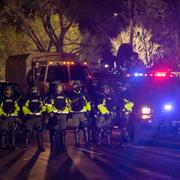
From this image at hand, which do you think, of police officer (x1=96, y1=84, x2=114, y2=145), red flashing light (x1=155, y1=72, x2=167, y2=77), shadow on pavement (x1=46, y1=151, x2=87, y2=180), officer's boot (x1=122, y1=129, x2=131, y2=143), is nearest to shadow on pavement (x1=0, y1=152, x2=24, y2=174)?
shadow on pavement (x1=46, y1=151, x2=87, y2=180)

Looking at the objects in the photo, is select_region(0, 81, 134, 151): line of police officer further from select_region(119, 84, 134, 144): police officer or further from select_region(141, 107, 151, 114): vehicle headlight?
select_region(141, 107, 151, 114): vehicle headlight

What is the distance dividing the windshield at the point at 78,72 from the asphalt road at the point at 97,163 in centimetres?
725

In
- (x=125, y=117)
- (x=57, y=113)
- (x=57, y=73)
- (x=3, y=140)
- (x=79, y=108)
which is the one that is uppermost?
(x=57, y=73)

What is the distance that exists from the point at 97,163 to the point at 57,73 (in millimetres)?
10855

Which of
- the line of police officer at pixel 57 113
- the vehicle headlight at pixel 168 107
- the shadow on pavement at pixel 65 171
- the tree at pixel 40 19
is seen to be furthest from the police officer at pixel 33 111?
the tree at pixel 40 19

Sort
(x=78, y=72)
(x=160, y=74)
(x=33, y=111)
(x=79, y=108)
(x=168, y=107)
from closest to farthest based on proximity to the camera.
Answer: (x=33, y=111) → (x=79, y=108) → (x=168, y=107) → (x=160, y=74) → (x=78, y=72)

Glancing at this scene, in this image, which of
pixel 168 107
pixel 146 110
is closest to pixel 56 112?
pixel 146 110

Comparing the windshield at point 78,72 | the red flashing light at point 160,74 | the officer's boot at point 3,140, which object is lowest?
the officer's boot at point 3,140

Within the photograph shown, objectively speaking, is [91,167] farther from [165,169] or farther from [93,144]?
[93,144]

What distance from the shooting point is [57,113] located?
45.7ft

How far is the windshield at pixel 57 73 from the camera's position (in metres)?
22.2

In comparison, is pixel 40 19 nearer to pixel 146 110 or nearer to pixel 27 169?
pixel 146 110

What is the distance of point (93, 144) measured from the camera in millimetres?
15094

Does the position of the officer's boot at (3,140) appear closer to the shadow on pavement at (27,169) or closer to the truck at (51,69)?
the shadow on pavement at (27,169)
